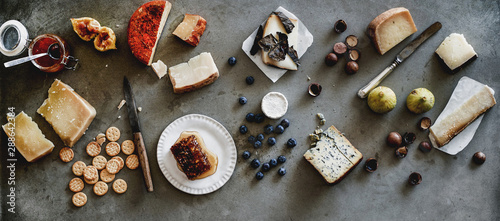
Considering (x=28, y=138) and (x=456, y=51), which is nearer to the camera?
(x=28, y=138)

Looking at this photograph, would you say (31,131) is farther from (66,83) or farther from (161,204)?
(161,204)

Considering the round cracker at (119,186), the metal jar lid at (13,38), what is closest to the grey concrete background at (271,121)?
the round cracker at (119,186)

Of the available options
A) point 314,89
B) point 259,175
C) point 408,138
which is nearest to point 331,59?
point 314,89

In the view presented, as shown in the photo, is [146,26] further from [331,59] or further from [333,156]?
[333,156]

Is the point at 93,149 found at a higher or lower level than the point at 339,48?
lower

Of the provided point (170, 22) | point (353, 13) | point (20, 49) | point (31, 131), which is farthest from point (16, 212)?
point (353, 13)

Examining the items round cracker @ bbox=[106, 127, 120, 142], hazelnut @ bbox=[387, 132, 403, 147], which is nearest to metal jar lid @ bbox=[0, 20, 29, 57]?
round cracker @ bbox=[106, 127, 120, 142]

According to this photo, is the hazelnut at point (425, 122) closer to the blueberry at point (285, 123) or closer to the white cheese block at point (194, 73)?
the blueberry at point (285, 123)
